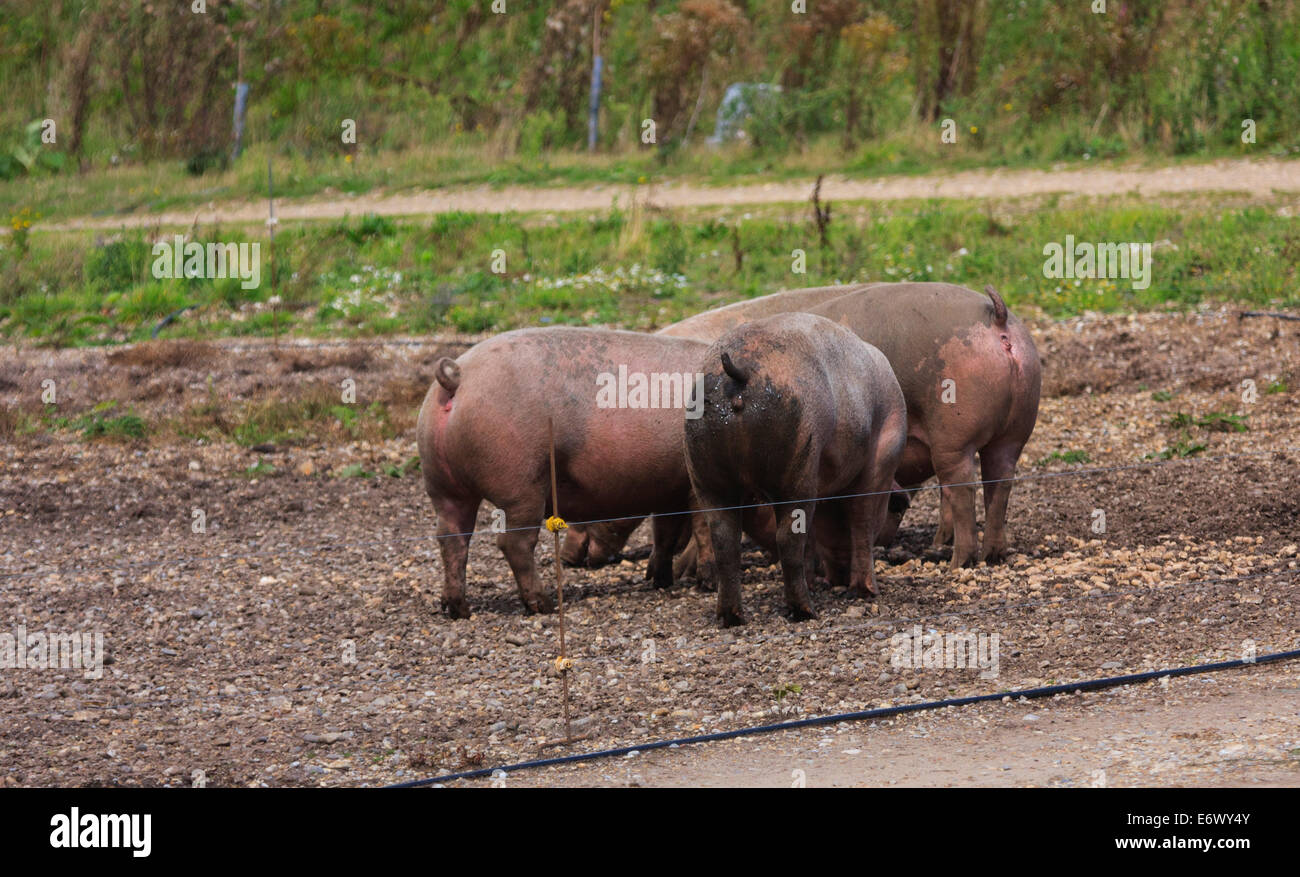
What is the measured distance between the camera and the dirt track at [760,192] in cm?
1841

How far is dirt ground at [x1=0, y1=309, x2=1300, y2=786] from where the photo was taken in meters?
6.53

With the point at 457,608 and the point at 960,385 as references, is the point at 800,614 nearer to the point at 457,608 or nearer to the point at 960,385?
the point at 960,385

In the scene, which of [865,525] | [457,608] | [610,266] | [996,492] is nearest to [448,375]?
[457,608]

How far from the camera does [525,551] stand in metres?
8.77

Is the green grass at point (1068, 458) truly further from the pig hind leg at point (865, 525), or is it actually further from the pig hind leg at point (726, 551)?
the pig hind leg at point (726, 551)

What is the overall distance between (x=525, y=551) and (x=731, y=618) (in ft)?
4.02

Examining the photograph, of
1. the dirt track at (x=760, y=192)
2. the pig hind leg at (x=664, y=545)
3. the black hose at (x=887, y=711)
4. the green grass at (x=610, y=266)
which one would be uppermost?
the dirt track at (x=760, y=192)

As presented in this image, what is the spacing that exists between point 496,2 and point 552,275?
445 inches

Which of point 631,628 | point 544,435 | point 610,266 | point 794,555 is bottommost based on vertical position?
point 631,628

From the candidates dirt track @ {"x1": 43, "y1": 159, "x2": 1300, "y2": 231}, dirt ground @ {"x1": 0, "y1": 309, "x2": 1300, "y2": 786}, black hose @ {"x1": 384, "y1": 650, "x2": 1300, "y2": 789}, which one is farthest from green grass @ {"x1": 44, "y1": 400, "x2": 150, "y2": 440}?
black hose @ {"x1": 384, "y1": 650, "x2": 1300, "y2": 789}

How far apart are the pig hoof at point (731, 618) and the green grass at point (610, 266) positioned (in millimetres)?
7579

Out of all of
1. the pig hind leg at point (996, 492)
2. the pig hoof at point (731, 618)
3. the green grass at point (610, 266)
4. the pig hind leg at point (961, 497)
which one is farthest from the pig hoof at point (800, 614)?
the green grass at point (610, 266)

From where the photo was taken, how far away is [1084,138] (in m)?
20.4

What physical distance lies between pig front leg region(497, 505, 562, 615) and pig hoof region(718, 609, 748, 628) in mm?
1094
